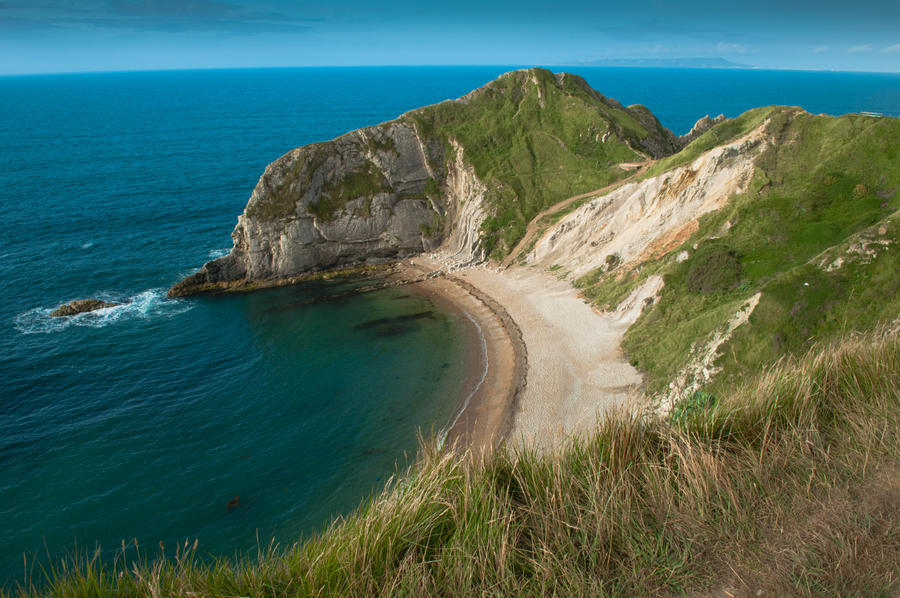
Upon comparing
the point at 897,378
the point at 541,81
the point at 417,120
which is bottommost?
the point at 897,378

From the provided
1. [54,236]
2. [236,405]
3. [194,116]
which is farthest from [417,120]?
[194,116]

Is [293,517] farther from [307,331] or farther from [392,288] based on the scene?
[392,288]

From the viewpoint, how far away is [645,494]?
9.17 metres

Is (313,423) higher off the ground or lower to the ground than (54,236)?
lower

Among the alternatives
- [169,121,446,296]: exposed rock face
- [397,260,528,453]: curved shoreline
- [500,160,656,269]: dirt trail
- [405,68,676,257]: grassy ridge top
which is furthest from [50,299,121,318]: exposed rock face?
[500,160,656,269]: dirt trail

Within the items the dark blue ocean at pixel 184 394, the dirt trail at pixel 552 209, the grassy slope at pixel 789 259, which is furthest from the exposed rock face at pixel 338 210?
the grassy slope at pixel 789 259

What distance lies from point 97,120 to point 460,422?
218052 millimetres

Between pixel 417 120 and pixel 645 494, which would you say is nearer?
pixel 645 494

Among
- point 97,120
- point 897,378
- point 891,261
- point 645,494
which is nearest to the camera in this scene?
point 645,494

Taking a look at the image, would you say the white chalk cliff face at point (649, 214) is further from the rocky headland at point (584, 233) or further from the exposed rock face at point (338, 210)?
the exposed rock face at point (338, 210)

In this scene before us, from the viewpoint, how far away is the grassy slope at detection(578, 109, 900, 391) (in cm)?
2705

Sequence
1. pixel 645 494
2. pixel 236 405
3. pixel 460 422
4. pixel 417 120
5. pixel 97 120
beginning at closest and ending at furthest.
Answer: pixel 645 494 → pixel 460 422 → pixel 236 405 → pixel 417 120 → pixel 97 120

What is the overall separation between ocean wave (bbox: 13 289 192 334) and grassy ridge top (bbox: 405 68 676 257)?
3680 centimetres

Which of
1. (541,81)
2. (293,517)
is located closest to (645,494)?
(293,517)
